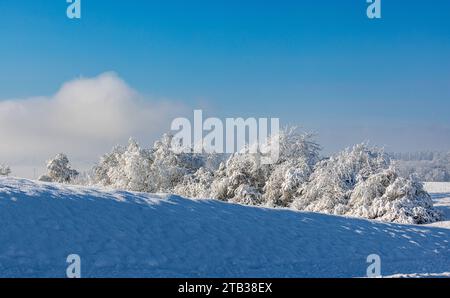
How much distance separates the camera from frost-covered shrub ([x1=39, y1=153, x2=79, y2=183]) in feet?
200

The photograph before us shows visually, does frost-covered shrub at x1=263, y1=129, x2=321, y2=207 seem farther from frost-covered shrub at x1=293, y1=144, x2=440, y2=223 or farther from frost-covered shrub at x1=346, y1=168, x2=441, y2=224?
frost-covered shrub at x1=346, y1=168, x2=441, y2=224

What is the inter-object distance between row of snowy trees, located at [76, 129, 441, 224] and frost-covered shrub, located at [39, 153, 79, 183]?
13425 millimetres

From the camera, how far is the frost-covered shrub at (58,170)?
60.9 metres

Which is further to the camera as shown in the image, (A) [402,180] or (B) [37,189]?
(A) [402,180]

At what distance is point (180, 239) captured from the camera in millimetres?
17156

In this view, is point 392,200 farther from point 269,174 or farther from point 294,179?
point 269,174

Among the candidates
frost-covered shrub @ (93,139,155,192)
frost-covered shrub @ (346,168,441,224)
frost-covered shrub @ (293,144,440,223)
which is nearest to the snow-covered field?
frost-covered shrub @ (346,168,441,224)

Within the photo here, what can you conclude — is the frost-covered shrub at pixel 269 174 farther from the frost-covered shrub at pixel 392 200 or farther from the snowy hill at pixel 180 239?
the snowy hill at pixel 180 239

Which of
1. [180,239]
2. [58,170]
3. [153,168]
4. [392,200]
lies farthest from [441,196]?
[58,170]
